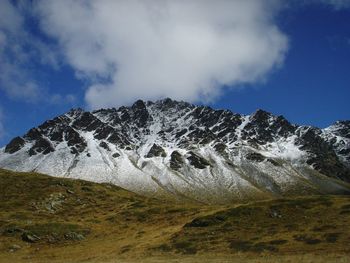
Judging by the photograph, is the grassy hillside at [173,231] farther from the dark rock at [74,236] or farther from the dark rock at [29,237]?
the dark rock at [74,236]

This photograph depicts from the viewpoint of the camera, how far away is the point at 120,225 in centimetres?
7975

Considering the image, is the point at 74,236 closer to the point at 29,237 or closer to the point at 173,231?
the point at 29,237

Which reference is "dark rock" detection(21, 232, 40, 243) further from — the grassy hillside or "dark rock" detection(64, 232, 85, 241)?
"dark rock" detection(64, 232, 85, 241)

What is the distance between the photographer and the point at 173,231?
2608 inches

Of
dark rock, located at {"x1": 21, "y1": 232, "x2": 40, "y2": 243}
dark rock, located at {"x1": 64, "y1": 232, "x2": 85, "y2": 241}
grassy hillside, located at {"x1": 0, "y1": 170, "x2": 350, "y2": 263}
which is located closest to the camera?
grassy hillside, located at {"x1": 0, "y1": 170, "x2": 350, "y2": 263}

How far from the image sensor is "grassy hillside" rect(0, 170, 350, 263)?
50.4 m

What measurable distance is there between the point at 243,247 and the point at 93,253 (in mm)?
20689

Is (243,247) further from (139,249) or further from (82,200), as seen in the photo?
(82,200)

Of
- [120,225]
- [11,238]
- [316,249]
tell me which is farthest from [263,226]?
[11,238]

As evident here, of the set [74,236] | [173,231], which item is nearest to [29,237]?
[74,236]

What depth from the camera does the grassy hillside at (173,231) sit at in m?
50.4

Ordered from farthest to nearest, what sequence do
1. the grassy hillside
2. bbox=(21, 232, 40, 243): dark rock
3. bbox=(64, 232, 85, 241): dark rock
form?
bbox=(64, 232, 85, 241): dark rock → bbox=(21, 232, 40, 243): dark rock → the grassy hillside

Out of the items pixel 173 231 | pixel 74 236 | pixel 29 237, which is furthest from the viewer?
pixel 74 236

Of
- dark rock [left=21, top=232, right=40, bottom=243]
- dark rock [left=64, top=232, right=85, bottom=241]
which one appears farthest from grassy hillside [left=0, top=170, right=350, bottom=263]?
dark rock [left=64, top=232, right=85, bottom=241]
